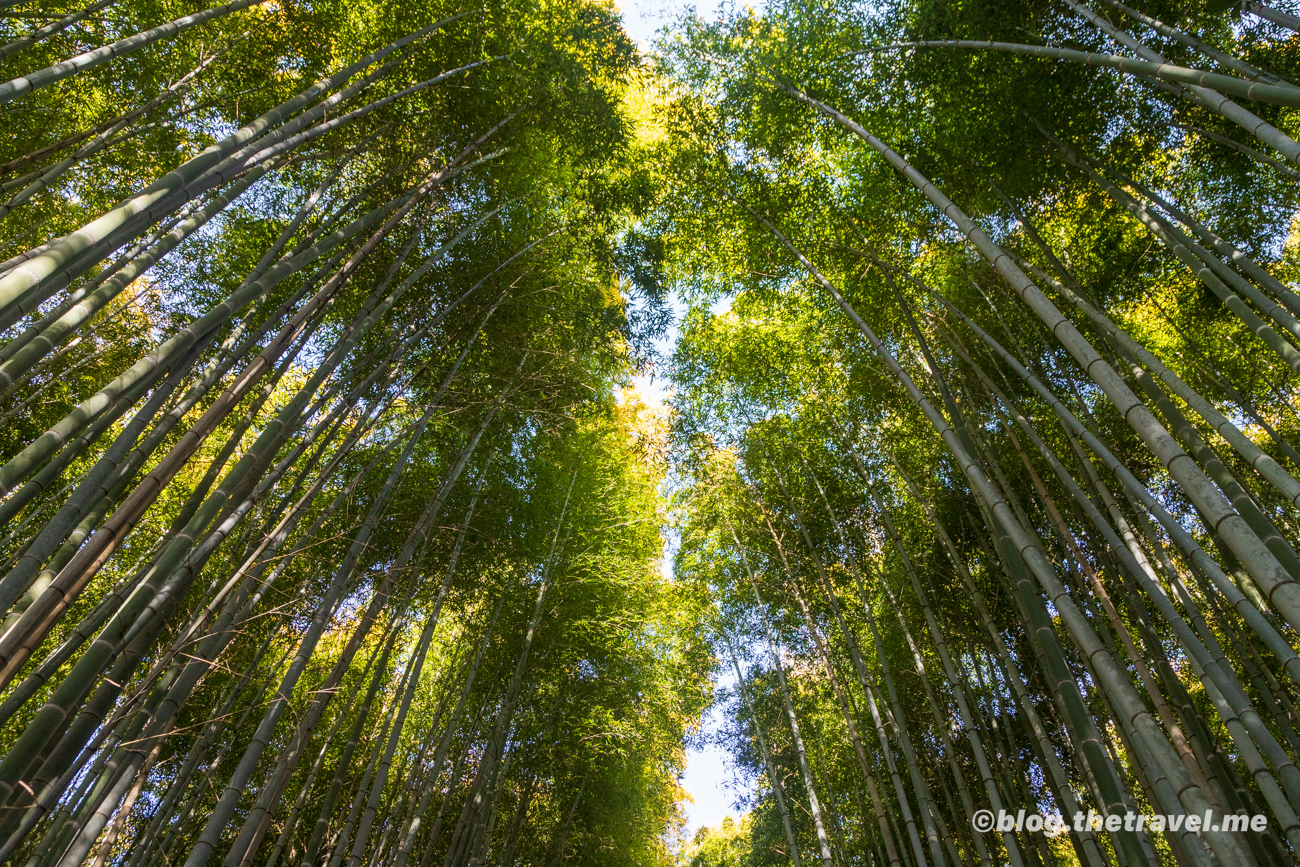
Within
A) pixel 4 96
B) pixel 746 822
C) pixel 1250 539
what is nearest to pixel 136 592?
pixel 4 96

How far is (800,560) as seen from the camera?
6277mm

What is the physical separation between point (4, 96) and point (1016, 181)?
197 inches

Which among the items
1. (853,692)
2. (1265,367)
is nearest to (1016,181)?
(1265,367)

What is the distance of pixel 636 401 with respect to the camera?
7.62 metres

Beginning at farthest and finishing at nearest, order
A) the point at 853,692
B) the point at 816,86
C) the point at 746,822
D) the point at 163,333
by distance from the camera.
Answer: the point at 746,822, the point at 853,692, the point at 163,333, the point at 816,86

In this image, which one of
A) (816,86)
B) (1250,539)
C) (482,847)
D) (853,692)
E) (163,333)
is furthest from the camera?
(853,692)

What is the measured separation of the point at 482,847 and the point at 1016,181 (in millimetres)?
7182

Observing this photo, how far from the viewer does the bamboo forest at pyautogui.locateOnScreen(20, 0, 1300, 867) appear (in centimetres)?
206

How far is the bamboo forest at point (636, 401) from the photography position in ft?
6.77

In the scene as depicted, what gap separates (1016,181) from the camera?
4.17 m

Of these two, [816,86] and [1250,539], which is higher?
[816,86]

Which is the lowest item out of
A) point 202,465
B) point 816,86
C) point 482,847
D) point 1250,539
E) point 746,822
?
point 1250,539

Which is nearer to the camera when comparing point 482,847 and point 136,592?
point 136,592

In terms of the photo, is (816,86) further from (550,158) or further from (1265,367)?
(1265,367)
